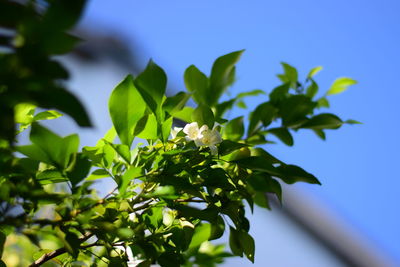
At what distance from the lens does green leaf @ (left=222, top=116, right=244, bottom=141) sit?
1.72 ft

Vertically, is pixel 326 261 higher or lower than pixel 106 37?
lower

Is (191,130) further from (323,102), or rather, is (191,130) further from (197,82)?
(323,102)

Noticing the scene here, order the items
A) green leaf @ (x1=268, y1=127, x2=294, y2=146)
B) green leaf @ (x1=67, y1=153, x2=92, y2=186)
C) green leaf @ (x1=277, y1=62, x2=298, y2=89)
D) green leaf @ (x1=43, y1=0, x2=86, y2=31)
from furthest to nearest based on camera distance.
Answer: green leaf @ (x1=277, y1=62, x2=298, y2=89) → green leaf @ (x1=268, y1=127, x2=294, y2=146) → green leaf @ (x1=67, y1=153, x2=92, y2=186) → green leaf @ (x1=43, y1=0, x2=86, y2=31)

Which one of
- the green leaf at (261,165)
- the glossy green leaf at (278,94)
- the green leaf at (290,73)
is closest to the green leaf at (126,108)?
the green leaf at (261,165)

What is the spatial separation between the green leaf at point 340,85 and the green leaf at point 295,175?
317 mm

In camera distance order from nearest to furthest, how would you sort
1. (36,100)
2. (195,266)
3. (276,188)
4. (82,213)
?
(36,100) → (82,213) → (276,188) → (195,266)

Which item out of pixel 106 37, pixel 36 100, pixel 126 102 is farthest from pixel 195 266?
pixel 106 37

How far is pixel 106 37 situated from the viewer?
8.21 ft

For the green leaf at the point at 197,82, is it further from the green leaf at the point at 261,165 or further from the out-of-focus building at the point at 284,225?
the out-of-focus building at the point at 284,225

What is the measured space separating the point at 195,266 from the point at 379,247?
289 cm

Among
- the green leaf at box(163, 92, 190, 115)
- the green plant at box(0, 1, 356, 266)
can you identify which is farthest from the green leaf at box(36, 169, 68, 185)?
the green leaf at box(163, 92, 190, 115)

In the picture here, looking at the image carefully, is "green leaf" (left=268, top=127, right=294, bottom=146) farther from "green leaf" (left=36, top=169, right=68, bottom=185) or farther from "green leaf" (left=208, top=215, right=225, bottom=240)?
"green leaf" (left=36, top=169, right=68, bottom=185)

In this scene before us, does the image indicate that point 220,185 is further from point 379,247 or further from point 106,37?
point 379,247

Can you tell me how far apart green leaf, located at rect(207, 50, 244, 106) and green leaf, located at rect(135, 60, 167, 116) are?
0.10 m
